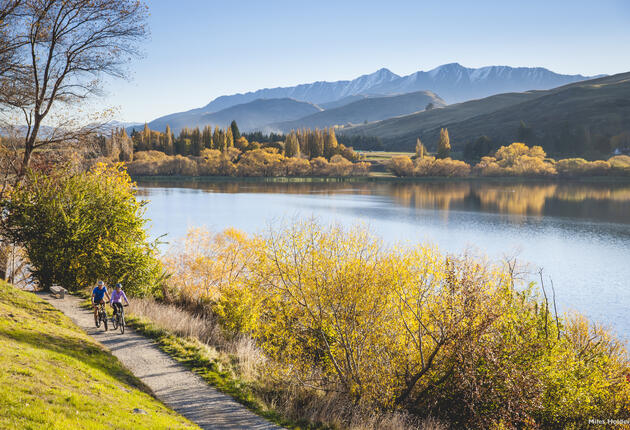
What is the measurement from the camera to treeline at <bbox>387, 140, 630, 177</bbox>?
140375mm

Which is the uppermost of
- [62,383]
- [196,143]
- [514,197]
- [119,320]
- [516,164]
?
[196,143]

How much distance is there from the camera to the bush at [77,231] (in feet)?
77.3

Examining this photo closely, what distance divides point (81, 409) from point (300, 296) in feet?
31.6

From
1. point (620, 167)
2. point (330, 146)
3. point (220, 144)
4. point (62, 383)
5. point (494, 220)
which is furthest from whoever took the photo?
point (330, 146)

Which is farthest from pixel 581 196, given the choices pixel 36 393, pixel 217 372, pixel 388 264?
pixel 36 393

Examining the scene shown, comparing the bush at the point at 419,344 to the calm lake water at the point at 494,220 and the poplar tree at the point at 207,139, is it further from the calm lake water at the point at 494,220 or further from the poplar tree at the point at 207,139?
the poplar tree at the point at 207,139

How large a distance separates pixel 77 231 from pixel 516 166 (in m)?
144

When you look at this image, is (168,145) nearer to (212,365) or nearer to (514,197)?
(514,197)

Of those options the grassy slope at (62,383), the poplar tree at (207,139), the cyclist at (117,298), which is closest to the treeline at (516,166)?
the poplar tree at (207,139)

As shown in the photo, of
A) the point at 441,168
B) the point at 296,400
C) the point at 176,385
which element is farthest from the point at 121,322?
the point at 441,168

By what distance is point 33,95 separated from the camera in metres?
23.2

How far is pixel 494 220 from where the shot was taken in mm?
69938

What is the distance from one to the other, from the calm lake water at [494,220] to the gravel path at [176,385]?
48.9ft

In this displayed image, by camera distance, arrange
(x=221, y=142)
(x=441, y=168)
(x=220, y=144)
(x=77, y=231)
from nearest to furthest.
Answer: (x=77, y=231)
(x=441, y=168)
(x=220, y=144)
(x=221, y=142)
